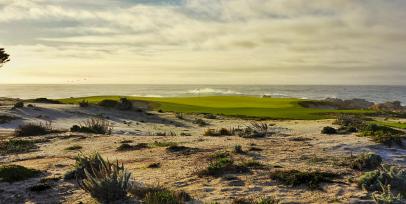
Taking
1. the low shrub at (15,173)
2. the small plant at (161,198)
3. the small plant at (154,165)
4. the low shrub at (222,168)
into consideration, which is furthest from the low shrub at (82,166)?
the small plant at (161,198)

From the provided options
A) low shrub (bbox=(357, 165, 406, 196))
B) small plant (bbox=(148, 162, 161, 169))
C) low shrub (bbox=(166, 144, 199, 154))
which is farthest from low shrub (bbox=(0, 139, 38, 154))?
low shrub (bbox=(357, 165, 406, 196))

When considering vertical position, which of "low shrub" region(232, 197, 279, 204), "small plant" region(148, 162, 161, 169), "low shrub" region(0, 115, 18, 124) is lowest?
"low shrub" region(0, 115, 18, 124)

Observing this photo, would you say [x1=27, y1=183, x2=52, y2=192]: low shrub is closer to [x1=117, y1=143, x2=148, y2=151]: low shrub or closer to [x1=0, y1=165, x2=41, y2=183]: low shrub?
[x1=0, y1=165, x2=41, y2=183]: low shrub

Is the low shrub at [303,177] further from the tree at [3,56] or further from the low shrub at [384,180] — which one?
the tree at [3,56]

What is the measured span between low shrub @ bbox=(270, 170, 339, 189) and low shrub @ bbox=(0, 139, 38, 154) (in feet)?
A: 37.8

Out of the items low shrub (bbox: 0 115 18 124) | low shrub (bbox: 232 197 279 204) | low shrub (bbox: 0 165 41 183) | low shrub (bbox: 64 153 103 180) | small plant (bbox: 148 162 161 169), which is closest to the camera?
low shrub (bbox: 232 197 279 204)

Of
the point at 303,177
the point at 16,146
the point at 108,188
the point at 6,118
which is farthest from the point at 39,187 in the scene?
the point at 6,118

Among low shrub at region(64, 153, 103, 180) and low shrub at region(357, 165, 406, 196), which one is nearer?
low shrub at region(357, 165, 406, 196)

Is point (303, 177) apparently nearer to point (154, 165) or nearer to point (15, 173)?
point (154, 165)

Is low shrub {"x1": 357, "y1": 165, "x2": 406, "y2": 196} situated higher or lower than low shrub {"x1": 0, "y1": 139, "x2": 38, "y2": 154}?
higher

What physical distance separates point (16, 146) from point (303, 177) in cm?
1318

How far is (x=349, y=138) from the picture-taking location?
18406 mm

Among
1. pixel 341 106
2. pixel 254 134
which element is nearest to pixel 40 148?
pixel 254 134

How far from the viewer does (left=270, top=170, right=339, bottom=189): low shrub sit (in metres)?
10.7
